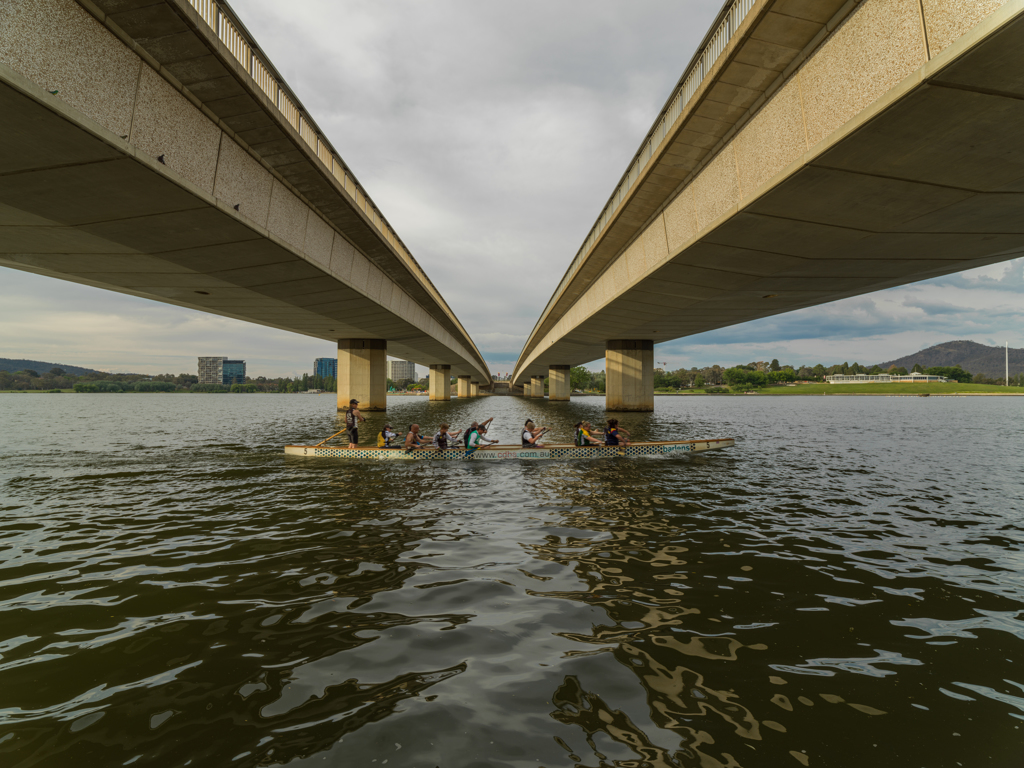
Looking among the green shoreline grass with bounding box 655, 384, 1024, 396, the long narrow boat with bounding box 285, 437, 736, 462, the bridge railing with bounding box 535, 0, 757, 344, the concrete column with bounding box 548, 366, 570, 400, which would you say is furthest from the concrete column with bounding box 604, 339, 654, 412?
the green shoreline grass with bounding box 655, 384, 1024, 396

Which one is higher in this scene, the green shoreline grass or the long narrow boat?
the green shoreline grass

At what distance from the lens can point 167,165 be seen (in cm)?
1007

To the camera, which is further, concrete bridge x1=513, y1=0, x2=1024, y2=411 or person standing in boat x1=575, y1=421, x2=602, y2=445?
person standing in boat x1=575, y1=421, x2=602, y2=445

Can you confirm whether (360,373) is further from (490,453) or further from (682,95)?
(682,95)

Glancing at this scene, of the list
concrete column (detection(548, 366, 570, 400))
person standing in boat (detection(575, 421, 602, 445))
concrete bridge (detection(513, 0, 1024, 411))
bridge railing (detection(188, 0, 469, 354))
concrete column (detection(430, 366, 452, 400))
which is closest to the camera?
concrete bridge (detection(513, 0, 1024, 411))

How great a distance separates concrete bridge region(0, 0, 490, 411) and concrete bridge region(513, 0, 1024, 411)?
1055 cm

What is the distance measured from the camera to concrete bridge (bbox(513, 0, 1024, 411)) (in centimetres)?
725

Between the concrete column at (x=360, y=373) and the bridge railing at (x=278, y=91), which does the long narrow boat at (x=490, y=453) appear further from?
the concrete column at (x=360, y=373)

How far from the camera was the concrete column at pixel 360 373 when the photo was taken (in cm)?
4291

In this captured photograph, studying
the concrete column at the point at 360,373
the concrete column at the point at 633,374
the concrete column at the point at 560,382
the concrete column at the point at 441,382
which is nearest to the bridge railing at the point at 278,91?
the concrete column at the point at 360,373

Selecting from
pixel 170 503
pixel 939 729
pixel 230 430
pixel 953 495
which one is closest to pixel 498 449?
pixel 170 503

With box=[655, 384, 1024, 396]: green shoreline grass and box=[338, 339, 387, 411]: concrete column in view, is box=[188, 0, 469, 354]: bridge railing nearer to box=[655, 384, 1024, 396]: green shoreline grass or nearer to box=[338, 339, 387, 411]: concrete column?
box=[338, 339, 387, 411]: concrete column

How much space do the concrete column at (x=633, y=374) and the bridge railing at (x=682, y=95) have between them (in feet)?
72.1

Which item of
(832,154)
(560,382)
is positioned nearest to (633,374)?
(832,154)
